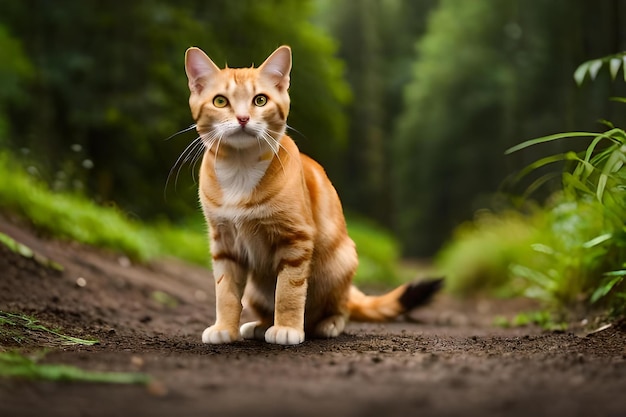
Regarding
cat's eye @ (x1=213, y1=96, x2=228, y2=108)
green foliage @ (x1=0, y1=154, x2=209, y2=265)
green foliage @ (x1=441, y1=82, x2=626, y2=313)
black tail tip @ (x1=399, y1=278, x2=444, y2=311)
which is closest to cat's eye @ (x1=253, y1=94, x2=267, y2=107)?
cat's eye @ (x1=213, y1=96, x2=228, y2=108)

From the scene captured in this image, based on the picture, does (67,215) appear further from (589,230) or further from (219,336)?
(589,230)

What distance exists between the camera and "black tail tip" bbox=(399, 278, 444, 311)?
3.74m

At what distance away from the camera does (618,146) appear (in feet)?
9.30

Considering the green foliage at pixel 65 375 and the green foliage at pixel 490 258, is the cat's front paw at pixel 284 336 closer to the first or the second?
the green foliage at pixel 65 375

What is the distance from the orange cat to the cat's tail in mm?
821

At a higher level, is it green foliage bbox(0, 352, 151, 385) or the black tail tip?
the black tail tip

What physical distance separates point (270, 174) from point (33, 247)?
241 cm

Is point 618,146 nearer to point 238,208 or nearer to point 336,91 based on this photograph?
point 238,208

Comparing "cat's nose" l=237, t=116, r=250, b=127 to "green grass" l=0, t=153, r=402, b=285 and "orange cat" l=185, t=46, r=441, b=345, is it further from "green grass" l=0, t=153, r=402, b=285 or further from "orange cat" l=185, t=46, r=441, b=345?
"green grass" l=0, t=153, r=402, b=285

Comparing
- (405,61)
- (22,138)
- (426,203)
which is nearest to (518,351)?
(22,138)

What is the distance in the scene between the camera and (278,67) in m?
2.91

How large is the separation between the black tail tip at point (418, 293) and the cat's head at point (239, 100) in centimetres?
138

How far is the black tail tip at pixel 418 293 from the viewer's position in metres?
3.74

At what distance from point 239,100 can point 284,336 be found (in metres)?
1.03
